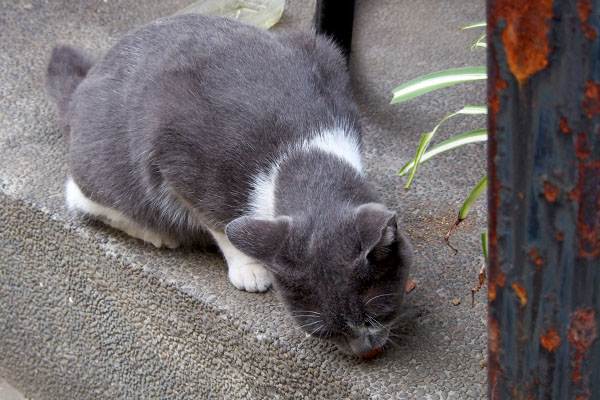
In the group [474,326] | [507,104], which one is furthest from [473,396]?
[507,104]

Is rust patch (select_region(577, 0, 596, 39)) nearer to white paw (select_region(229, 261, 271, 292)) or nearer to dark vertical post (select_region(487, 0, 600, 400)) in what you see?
dark vertical post (select_region(487, 0, 600, 400))

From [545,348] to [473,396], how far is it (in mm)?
680

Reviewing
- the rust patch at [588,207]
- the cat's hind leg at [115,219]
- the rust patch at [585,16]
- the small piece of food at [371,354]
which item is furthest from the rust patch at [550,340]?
the cat's hind leg at [115,219]

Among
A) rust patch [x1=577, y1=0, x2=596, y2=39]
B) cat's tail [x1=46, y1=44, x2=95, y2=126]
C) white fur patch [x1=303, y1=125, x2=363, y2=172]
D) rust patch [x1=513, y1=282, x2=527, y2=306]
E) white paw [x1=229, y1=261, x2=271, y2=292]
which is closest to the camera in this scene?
rust patch [x1=577, y1=0, x2=596, y2=39]

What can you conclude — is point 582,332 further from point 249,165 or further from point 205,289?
point 205,289

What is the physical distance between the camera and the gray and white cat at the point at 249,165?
1562 mm

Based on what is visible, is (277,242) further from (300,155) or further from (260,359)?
(260,359)

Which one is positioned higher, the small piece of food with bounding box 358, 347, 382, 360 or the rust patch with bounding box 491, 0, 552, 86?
the rust patch with bounding box 491, 0, 552, 86

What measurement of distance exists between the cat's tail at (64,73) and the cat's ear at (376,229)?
1389 mm

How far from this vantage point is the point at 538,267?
92 centimetres

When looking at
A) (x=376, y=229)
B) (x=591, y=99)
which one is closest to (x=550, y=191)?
(x=591, y=99)

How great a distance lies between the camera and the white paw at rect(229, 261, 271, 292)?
1974mm

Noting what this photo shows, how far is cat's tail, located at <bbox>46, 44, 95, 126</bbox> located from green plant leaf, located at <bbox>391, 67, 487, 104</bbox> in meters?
1.26

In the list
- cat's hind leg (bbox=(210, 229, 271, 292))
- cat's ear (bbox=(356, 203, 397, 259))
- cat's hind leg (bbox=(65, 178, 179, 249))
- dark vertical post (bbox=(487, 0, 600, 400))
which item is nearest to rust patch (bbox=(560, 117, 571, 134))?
dark vertical post (bbox=(487, 0, 600, 400))
